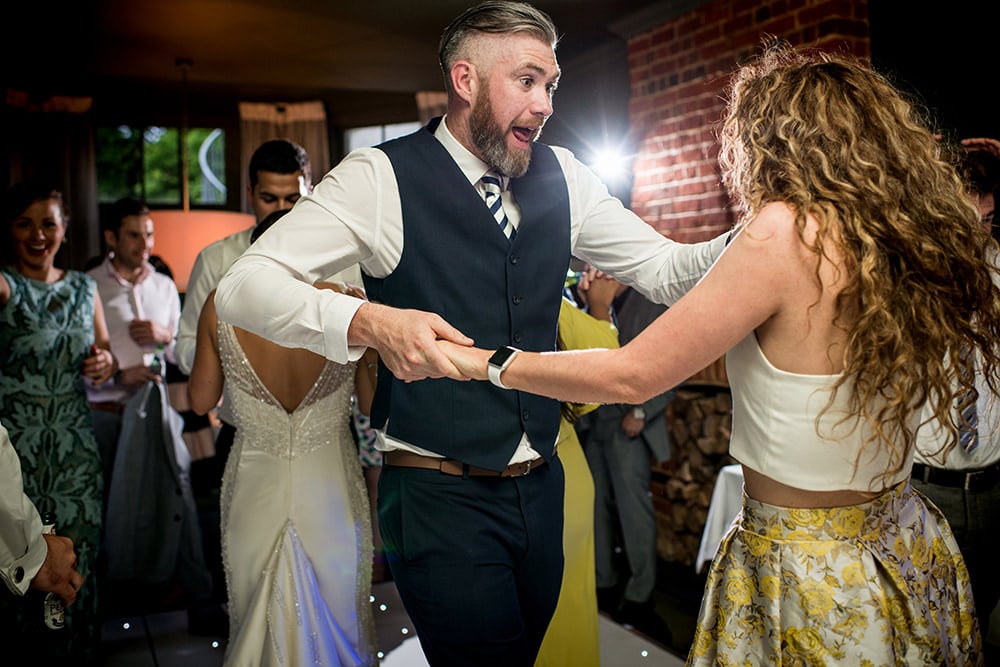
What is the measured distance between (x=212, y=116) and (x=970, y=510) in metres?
7.42

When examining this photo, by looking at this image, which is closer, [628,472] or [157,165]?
[628,472]

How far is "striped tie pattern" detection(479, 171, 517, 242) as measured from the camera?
1690 millimetres

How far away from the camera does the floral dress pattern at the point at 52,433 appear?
112 inches

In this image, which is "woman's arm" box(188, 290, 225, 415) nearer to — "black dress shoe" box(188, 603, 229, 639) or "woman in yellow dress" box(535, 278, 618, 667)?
"woman in yellow dress" box(535, 278, 618, 667)

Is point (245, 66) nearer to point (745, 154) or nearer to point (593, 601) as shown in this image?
point (593, 601)

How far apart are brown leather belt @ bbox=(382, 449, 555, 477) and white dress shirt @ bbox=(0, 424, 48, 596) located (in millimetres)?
633

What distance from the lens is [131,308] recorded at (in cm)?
427

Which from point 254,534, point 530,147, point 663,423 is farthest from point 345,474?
point 663,423

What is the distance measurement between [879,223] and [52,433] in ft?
9.04

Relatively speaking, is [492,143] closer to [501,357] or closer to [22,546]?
[501,357]

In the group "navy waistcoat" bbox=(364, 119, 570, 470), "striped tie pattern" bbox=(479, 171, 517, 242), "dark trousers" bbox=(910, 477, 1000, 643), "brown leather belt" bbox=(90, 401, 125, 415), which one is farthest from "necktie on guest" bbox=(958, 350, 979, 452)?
"brown leather belt" bbox=(90, 401, 125, 415)

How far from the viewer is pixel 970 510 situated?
2129mm

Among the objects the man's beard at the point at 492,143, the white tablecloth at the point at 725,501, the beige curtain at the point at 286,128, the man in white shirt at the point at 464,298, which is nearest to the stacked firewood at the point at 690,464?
the white tablecloth at the point at 725,501

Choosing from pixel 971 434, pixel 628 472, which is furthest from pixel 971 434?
pixel 628 472
